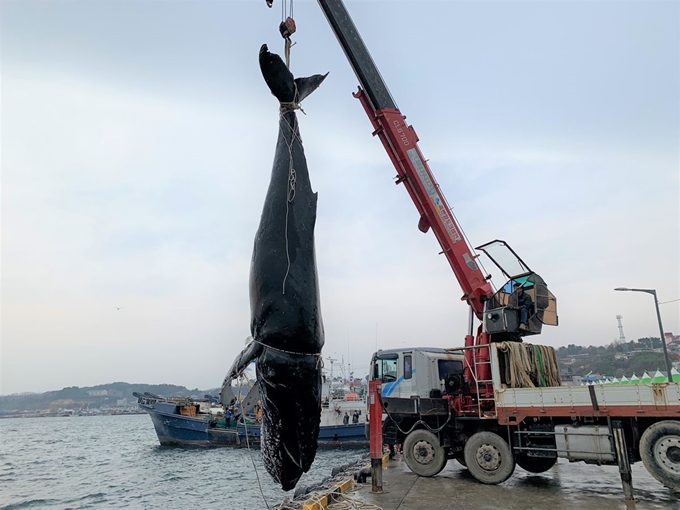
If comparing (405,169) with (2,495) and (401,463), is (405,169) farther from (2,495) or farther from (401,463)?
(2,495)

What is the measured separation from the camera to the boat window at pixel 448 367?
11312mm

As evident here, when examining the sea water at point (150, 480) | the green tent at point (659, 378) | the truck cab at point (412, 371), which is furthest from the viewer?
the green tent at point (659, 378)

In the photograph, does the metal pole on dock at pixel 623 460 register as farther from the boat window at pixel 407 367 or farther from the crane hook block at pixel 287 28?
the crane hook block at pixel 287 28

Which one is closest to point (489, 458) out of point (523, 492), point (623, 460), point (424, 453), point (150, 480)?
point (523, 492)

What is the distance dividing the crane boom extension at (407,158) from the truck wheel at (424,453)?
9.85ft

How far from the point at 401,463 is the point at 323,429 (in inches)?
700

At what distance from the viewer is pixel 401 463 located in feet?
40.2

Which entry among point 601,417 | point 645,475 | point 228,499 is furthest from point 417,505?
point 228,499

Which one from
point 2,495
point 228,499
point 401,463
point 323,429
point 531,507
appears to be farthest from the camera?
point 323,429

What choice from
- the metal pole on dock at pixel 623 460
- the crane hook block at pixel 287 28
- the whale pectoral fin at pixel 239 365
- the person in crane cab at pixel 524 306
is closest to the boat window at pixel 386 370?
the person in crane cab at pixel 524 306

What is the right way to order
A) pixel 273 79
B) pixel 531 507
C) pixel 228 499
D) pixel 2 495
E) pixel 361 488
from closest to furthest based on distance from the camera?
pixel 273 79, pixel 531 507, pixel 361 488, pixel 228 499, pixel 2 495

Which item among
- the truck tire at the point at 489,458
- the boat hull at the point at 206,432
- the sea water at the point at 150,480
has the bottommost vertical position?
the sea water at the point at 150,480

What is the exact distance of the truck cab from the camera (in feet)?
35.2

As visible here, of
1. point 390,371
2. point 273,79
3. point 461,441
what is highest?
point 273,79
